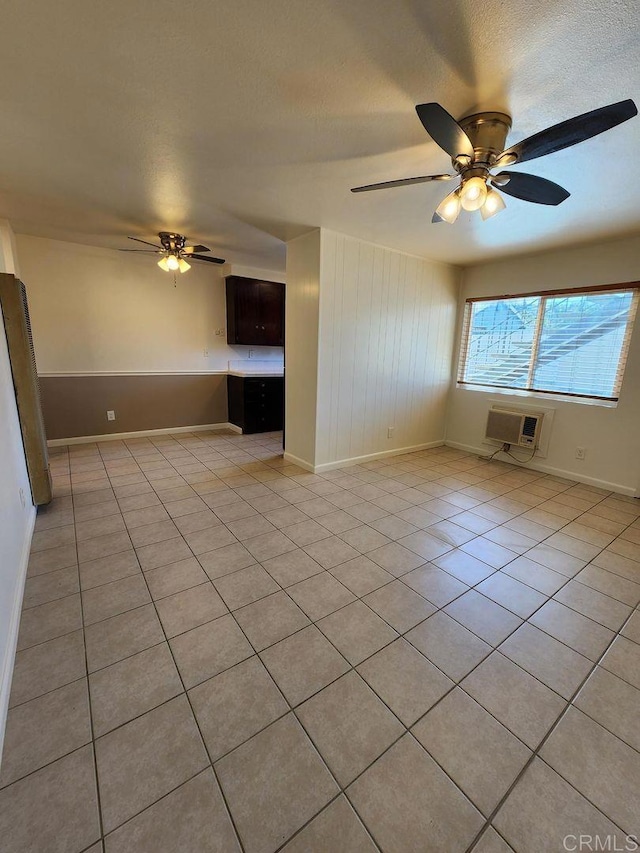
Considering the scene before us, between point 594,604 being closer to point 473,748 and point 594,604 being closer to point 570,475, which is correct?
point 473,748

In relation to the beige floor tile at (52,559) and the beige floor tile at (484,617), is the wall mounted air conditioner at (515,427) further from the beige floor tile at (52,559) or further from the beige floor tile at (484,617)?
the beige floor tile at (52,559)

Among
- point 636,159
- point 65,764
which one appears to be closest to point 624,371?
A: point 636,159

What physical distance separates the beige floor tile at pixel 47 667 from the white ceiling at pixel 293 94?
93.3 inches

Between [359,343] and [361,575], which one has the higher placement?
[359,343]

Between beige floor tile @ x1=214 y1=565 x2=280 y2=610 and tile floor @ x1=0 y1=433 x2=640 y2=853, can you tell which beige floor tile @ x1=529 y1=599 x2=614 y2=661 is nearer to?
tile floor @ x1=0 y1=433 x2=640 y2=853

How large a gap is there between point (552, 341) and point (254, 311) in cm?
384

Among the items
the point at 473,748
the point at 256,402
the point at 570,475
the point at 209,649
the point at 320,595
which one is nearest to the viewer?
the point at 473,748

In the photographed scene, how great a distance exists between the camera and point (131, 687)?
4.46 feet

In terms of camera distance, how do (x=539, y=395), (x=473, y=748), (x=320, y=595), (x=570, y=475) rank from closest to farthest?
1. (x=473, y=748)
2. (x=320, y=595)
3. (x=570, y=475)
4. (x=539, y=395)

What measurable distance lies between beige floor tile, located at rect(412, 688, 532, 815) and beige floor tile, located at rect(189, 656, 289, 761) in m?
0.54

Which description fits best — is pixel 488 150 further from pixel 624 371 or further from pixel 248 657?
pixel 624 371

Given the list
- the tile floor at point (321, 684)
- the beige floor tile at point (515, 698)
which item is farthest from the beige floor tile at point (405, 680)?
the beige floor tile at point (515, 698)

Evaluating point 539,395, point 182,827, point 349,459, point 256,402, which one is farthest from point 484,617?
point 256,402

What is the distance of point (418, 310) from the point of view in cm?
413
